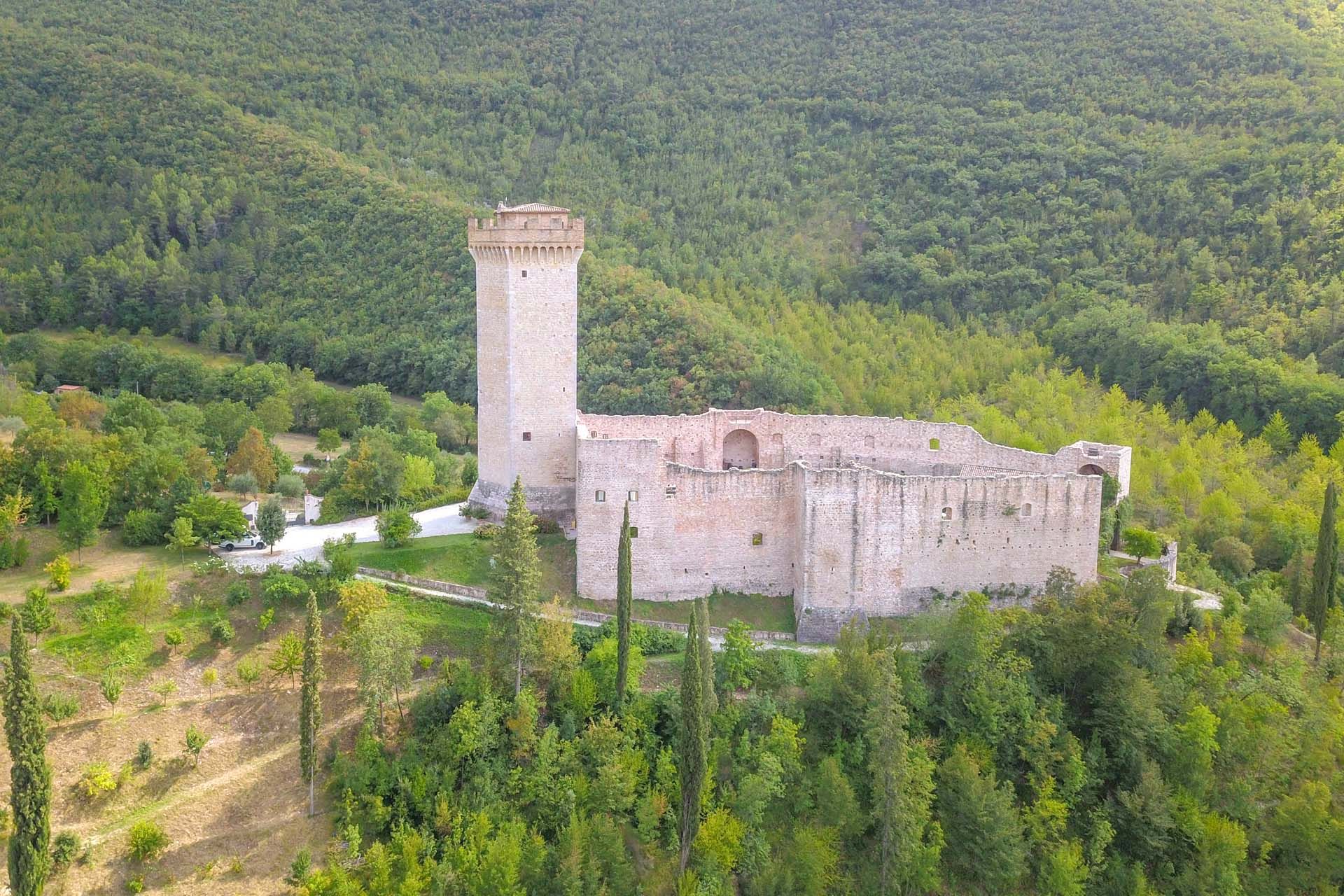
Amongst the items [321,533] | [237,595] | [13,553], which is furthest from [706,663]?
[13,553]

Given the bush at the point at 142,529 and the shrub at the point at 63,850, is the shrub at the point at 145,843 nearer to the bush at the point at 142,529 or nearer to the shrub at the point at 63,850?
the shrub at the point at 63,850

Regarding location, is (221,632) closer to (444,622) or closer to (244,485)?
(444,622)

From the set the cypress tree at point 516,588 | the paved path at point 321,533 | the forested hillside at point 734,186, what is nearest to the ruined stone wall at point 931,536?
the cypress tree at point 516,588

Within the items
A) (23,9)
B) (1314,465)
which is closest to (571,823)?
(1314,465)

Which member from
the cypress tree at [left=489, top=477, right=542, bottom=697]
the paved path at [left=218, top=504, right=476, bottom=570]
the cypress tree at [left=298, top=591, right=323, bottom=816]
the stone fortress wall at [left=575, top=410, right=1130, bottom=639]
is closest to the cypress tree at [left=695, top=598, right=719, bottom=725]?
the cypress tree at [left=489, top=477, right=542, bottom=697]

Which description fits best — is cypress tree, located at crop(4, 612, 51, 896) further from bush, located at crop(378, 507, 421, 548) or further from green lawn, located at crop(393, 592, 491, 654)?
bush, located at crop(378, 507, 421, 548)

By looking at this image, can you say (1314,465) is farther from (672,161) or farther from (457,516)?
(672,161)
